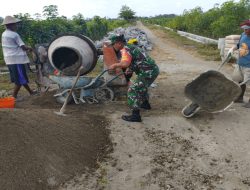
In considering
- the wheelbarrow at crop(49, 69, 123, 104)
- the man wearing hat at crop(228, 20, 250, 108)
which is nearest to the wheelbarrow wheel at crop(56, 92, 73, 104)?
the wheelbarrow at crop(49, 69, 123, 104)

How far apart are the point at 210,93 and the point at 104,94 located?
→ 1996 mm

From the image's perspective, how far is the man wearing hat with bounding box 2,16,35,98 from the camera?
6.36 metres

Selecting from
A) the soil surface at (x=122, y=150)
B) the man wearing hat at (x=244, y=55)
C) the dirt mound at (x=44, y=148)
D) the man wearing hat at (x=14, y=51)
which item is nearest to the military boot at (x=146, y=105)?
the soil surface at (x=122, y=150)

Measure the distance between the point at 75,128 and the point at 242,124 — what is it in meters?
2.73

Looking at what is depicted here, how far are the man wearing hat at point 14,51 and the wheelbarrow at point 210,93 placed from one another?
324 cm

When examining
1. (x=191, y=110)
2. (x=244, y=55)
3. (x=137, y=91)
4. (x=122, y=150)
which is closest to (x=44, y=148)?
(x=122, y=150)

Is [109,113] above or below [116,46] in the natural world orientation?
below

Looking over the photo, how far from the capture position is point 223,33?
1611cm

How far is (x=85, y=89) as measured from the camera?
6113mm

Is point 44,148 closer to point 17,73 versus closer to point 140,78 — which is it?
point 140,78

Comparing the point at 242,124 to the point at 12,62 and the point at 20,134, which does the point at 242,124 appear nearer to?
the point at 20,134

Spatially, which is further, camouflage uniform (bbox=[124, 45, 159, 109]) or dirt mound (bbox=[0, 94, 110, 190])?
camouflage uniform (bbox=[124, 45, 159, 109])

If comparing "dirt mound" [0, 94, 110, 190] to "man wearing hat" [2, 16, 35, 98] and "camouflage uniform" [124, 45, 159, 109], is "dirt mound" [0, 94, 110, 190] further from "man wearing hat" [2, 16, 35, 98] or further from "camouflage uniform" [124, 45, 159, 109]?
"man wearing hat" [2, 16, 35, 98]

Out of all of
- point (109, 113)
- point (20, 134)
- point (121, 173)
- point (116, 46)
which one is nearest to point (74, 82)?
point (109, 113)
